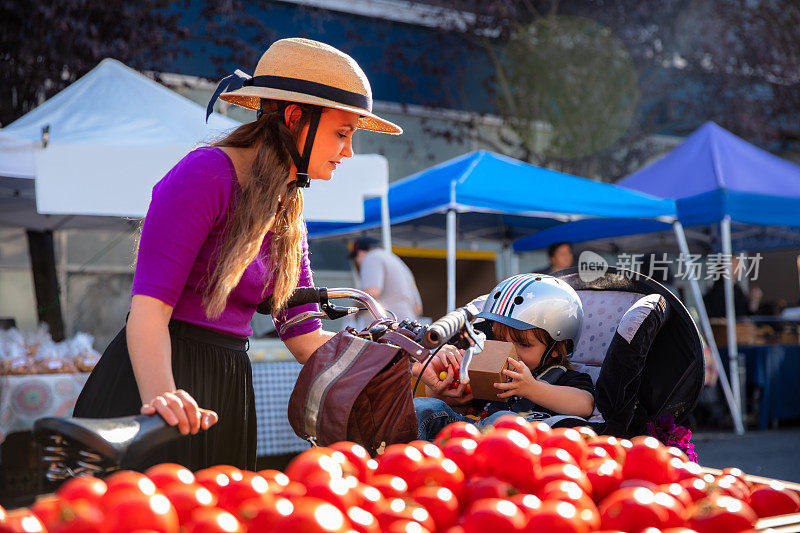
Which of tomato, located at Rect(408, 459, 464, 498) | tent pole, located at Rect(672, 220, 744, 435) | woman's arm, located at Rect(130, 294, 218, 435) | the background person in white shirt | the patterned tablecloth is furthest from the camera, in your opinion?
tent pole, located at Rect(672, 220, 744, 435)

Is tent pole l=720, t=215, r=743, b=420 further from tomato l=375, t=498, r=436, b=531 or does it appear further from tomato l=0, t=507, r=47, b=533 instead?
tomato l=0, t=507, r=47, b=533

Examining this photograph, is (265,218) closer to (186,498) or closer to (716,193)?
(186,498)

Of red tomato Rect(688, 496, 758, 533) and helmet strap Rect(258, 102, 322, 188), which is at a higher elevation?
helmet strap Rect(258, 102, 322, 188)

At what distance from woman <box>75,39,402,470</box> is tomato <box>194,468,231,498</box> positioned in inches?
18.1

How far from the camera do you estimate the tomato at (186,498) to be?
1.14 meters

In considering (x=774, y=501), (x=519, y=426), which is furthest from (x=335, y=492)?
(x=774, y=501)

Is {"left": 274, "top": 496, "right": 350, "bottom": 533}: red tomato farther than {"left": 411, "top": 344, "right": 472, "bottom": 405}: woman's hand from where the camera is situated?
No

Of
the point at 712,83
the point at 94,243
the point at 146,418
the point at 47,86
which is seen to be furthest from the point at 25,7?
the point at 712,83

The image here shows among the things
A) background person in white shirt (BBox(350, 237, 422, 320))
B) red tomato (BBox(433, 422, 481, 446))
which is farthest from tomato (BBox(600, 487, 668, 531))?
background person in white shirt (BBox(350, 237, 422, 320))

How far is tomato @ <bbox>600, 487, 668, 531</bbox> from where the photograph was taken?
1209 millimetres

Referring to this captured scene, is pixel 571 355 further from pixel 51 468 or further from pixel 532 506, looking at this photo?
pixel 51 468

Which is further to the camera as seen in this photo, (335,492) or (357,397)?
(357,397)

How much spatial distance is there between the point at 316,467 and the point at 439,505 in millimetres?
220

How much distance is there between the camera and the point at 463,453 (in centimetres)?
148
